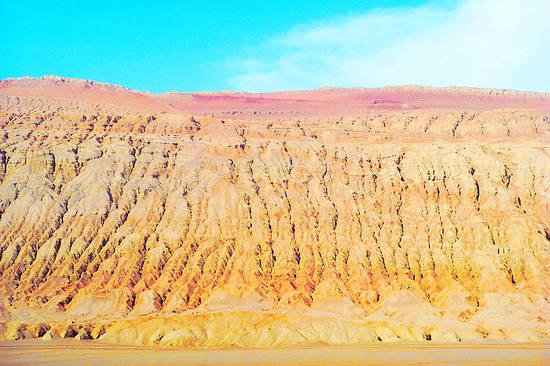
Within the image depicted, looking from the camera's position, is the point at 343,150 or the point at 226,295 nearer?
the point at 226,295

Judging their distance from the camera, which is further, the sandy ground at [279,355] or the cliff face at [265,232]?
the cliff face at [265,232]

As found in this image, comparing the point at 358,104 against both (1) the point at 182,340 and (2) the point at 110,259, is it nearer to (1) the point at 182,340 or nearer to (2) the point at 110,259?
(2) the point at 110,259

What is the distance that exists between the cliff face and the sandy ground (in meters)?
4.01

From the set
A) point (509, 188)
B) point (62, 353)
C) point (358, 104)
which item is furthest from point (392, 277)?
point (358, 104)

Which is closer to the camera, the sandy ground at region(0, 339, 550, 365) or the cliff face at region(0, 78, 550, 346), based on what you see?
the sandy ground at region(0, 339, 550, 365)

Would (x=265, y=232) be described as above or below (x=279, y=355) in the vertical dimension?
above

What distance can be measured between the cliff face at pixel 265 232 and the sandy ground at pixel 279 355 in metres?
4.01

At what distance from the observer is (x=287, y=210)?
99.1 m

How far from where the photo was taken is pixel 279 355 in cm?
6375

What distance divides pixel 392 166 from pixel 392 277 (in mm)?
25516

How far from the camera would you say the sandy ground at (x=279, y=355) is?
60.1 metres

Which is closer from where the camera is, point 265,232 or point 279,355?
point 279,355

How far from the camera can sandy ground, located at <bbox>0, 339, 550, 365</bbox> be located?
60088 millimetres

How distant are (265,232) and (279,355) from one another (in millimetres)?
32189
